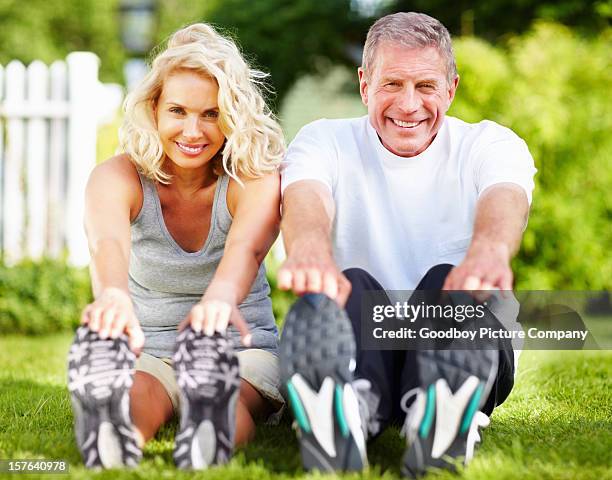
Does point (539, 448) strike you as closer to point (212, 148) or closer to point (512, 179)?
point (512, 179)

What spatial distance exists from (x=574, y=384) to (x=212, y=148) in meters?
1.91

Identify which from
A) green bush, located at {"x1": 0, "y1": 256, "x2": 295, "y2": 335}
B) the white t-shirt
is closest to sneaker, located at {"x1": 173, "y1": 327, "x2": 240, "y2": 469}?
the white t-shirt

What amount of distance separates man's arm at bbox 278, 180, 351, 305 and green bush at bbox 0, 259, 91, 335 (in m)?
3.79

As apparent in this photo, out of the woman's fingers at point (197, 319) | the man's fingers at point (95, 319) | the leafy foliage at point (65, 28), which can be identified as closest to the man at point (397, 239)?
the woman's fingers at point (197, 319)

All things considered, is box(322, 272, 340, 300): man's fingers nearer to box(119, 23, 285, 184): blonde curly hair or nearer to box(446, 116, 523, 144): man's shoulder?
box(119, 23, 285, 184): blonde curly hair

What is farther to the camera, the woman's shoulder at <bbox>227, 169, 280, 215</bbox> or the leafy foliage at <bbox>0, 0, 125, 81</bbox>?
the leafy foliage at <bbox>0, 0, 125, 81</bbox>

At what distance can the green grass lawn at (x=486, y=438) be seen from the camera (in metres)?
1.97

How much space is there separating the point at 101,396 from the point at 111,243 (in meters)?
0.53

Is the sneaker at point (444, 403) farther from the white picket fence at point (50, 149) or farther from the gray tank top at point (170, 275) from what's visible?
the white picket fence at point (50, 149)

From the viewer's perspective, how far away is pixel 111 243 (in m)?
2.33

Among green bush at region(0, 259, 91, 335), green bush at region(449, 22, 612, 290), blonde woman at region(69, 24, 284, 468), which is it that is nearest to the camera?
blonde woman at region(69, 24, 284, 468)

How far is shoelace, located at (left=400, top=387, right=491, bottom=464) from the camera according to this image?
190cm

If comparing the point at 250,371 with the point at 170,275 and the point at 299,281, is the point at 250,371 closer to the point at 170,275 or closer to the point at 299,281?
the point at 170,275

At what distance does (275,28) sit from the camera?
1305cm
